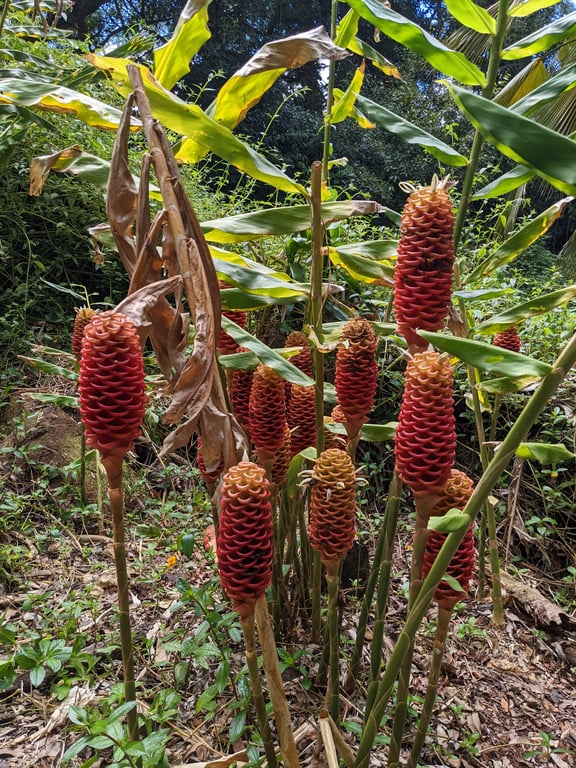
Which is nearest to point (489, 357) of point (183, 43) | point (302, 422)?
point (302, 422)

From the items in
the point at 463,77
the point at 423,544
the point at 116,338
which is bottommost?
the point at 423,544

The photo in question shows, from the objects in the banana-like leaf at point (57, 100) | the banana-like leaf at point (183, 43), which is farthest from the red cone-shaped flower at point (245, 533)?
the banana-like leaf at point (183, 43)

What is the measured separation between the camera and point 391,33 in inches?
43.2

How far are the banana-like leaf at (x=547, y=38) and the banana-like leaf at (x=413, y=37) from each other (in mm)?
129

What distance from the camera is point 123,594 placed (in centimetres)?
96

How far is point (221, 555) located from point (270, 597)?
83 centimetres

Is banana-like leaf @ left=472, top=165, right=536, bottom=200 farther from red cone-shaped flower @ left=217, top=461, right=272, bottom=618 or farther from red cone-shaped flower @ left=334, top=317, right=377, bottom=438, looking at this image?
red cone-shaped flower @ left=217, top=461, right=272, bottom=618

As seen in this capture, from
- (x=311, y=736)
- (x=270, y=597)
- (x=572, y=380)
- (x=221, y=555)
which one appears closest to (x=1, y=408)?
(x=270, y=597)

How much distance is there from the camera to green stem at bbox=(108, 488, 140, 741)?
929 mm

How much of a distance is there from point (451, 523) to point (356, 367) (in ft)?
1.73

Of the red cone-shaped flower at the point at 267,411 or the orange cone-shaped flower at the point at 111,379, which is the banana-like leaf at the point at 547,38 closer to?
the red cone-shaped flower at the point at 267,411

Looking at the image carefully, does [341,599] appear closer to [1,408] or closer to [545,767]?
[545,767]

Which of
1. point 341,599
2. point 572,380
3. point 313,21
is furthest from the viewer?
point 313,21

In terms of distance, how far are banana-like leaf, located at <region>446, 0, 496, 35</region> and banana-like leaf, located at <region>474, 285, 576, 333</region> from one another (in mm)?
643
